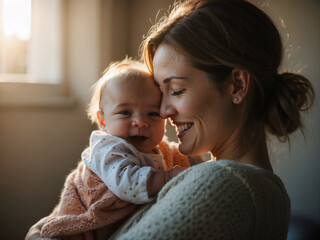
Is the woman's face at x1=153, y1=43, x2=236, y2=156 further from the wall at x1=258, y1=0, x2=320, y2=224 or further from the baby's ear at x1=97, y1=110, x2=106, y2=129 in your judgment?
the wall at x1=258, y1=0, x2=320, y2=224

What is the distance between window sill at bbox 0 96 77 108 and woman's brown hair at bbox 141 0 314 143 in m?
1.00

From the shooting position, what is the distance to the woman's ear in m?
1.22

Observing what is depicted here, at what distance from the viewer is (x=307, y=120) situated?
2236mm

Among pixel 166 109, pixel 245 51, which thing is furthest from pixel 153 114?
pixel 245 51

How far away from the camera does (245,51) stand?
120 centimetres

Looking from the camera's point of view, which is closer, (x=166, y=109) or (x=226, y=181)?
(x=226, y=181)

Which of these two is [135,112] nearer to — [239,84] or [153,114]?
[153,114]

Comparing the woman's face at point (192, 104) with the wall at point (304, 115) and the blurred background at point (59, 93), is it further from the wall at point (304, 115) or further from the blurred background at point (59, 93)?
the wall at point (304, 115)

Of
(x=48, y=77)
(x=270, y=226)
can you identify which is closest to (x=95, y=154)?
(x=270, y=226)

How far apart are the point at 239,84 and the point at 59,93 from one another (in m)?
1.44

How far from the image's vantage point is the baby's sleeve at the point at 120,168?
1112 millimetres

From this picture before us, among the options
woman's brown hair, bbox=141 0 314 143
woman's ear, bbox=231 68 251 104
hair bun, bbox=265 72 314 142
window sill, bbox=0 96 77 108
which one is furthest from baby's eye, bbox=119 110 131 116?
window sill, bbox=0 96 77 108

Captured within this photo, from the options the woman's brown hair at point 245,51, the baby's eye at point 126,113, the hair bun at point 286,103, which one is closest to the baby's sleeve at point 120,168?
the baby's eye at point 126,113

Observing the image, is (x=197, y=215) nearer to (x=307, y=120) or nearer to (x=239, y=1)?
(x=239, y=1)
